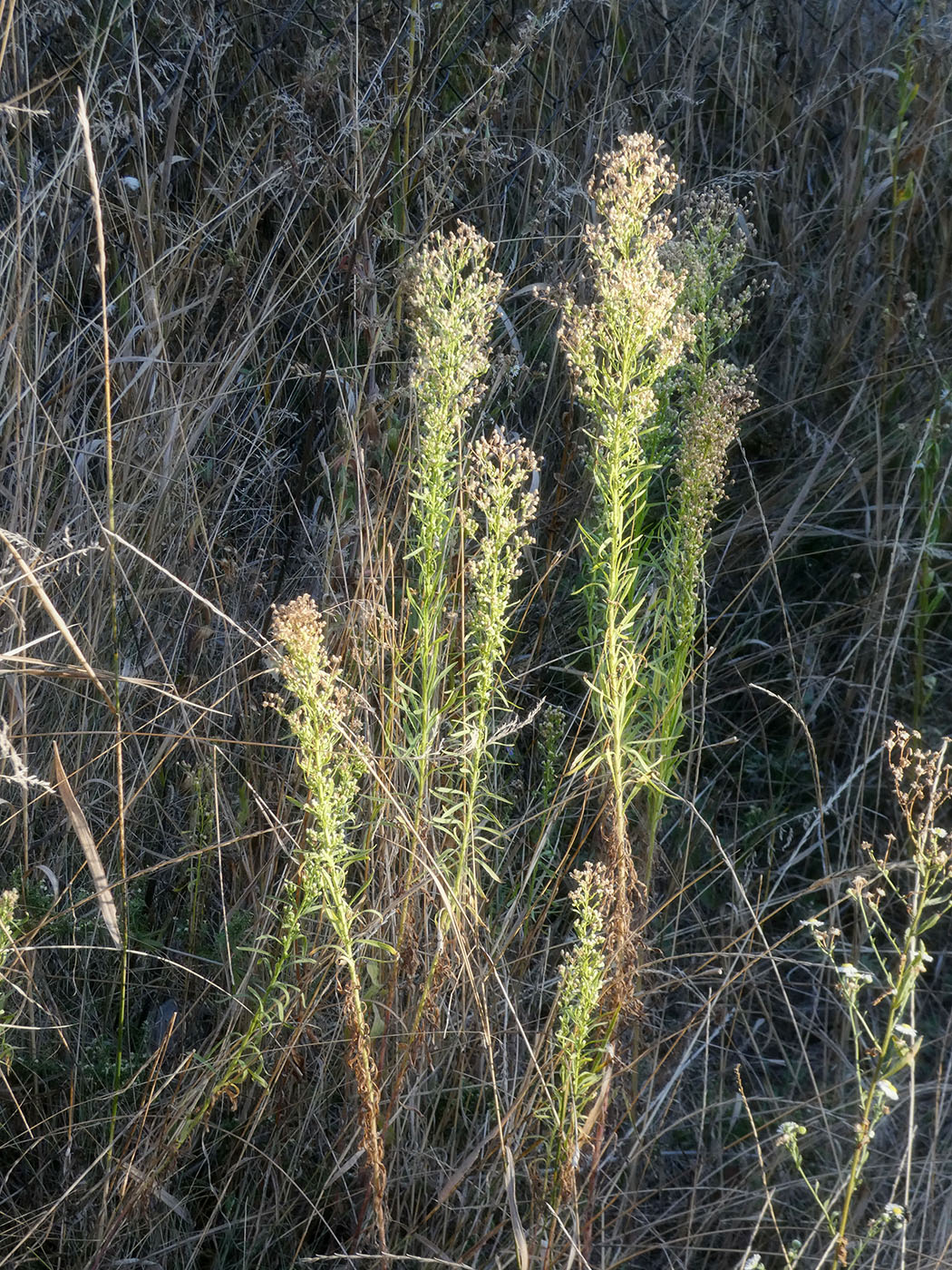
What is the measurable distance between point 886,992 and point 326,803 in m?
0.77

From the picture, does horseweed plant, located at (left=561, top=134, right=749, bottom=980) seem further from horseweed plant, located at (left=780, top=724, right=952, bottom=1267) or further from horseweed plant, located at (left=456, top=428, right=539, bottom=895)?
horseweed plant, located at (left=780, top=724, right=952, bottom=1267)

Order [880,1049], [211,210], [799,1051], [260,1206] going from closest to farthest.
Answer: [880,1049] → [260,1206] → [799,1051] → [211,210]

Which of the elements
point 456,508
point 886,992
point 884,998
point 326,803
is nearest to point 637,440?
point 456,508

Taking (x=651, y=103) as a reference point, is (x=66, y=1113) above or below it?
below

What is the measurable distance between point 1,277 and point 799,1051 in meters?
2.33

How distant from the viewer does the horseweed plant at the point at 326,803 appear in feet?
4.80

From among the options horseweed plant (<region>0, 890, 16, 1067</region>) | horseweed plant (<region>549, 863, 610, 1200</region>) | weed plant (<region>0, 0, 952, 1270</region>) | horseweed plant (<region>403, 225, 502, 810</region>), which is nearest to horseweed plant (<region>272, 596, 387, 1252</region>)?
weed plant (<region>0, 0, 952, 1270</region>)

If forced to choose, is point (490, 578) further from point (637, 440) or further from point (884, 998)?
point (884, 998)

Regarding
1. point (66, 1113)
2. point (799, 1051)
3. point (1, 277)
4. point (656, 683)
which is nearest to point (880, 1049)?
point (656, 683)

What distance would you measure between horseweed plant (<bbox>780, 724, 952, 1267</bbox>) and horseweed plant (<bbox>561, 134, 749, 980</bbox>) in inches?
13.8

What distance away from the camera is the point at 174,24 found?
2893 mm

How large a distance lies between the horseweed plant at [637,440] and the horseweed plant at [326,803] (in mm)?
417

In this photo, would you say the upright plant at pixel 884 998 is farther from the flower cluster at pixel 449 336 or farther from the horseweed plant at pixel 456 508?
the flower cluster at pixel 449 336

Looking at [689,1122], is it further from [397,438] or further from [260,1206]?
[397,438]
